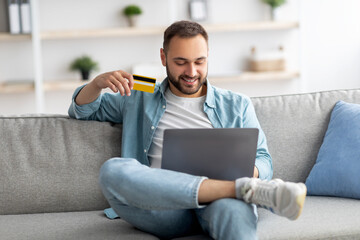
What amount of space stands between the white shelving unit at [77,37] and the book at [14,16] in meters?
0.05

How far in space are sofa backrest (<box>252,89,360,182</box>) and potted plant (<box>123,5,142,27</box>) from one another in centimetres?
234

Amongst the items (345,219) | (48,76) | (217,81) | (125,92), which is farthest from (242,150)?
(48,76)

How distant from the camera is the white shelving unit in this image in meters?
4.24

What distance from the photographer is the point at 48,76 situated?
4.58 meters

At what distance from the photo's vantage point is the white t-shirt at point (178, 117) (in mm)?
2094

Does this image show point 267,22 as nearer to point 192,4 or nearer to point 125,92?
point 192,4

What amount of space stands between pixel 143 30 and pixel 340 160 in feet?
8.51

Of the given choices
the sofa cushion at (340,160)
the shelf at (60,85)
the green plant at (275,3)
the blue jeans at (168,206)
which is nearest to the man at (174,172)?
the blue jeans at (168,206)

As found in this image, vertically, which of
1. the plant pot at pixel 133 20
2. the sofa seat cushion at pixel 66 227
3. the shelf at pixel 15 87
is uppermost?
the plant pot at pixel 133 20

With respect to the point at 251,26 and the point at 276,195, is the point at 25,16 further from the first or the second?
the point at 276,195

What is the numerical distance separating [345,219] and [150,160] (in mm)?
741

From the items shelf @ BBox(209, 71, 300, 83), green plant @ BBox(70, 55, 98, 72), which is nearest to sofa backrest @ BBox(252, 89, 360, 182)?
shelf @ BBox(209, 71, 300, 83)

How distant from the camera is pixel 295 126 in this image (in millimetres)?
2254

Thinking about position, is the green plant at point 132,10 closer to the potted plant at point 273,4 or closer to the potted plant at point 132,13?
the potted plant at point 132,13
